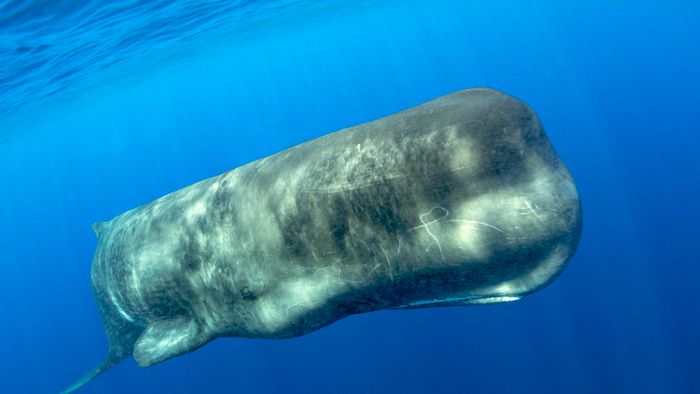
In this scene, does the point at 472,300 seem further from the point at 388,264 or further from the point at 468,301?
the point at 388,264

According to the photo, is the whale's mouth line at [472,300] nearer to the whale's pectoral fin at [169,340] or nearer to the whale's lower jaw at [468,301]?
the whale's lower jaw at [468,301]

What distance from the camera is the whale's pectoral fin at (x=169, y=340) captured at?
4.85m

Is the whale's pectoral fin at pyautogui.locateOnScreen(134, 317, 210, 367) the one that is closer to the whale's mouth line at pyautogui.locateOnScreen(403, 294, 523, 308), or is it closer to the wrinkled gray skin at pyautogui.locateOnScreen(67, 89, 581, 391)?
the wrinkled gray skin at pyautogui.locateOnScreen(67, 89, 581, 391)

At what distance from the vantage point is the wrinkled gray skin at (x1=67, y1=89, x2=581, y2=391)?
285 cm

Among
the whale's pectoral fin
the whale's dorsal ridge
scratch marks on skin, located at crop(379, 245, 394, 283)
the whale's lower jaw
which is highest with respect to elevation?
the whale's dorsal ridge

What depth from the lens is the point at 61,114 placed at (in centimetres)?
4919

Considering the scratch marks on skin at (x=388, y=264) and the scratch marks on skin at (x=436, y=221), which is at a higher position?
the scratch marks on skin at (x=436, y=221)

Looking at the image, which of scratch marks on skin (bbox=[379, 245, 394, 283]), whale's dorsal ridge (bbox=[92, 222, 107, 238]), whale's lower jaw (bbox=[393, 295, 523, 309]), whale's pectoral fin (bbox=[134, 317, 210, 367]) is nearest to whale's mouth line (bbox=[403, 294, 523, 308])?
whale's lower jaw (bbox=[393, 295, 523, 309])

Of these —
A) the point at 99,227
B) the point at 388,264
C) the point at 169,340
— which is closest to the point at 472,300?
the point at 388,264

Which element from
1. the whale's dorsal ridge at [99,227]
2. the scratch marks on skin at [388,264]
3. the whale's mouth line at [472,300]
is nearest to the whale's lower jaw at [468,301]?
the whale's mouth line at [472,300]

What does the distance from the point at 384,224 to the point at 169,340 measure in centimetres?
319

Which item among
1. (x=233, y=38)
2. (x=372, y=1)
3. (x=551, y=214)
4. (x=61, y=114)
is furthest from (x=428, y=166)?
(x=61, y=114)

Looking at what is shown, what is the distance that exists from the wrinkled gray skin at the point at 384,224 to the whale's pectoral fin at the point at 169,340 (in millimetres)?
25

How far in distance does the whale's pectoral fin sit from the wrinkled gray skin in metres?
0.02
